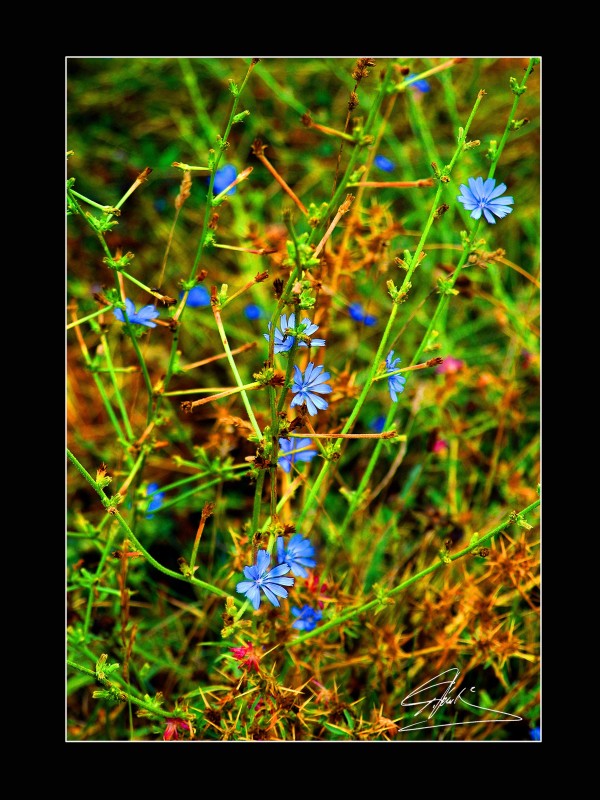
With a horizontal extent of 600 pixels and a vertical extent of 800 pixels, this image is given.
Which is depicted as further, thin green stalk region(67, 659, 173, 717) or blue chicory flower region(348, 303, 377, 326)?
blue chicory flower region(348, 303, 377, 326)

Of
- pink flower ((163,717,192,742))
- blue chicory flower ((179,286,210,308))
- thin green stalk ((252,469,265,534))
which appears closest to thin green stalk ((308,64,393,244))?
thin green stalk ((252,469,265,534))

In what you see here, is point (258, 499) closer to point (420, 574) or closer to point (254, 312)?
point (420, 574)

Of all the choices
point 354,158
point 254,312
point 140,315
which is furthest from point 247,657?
point 254,312

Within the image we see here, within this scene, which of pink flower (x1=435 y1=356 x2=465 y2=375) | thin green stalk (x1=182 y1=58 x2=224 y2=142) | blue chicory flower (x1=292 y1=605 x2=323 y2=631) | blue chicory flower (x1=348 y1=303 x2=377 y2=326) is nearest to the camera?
blue chicory flower (x1=292 y1=605 x2=323 y2=631)

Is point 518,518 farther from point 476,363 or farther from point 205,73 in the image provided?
point 205,73

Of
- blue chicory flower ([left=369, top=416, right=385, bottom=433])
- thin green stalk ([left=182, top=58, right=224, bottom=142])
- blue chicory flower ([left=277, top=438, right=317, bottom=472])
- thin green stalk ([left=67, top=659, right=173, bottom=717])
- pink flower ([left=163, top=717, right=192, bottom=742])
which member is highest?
thin green stalk ([left=182, top=58, right=224, bottom=142])
